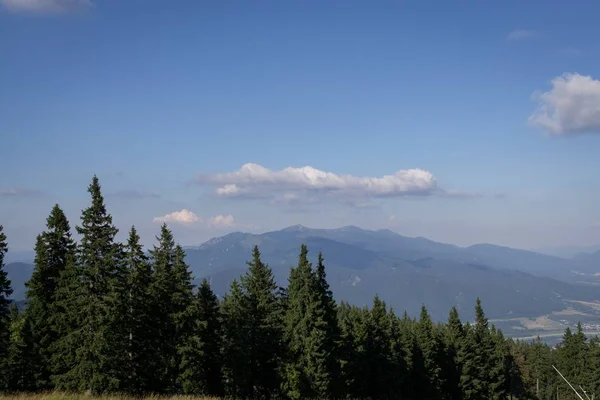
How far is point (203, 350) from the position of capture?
38.4 m

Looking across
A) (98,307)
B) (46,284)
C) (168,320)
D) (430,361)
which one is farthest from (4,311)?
(430,361)

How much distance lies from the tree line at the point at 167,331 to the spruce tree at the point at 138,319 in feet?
0.28

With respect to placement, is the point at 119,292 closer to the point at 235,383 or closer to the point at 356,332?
the point at 235,383

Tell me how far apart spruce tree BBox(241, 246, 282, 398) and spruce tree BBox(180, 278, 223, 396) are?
3372mm

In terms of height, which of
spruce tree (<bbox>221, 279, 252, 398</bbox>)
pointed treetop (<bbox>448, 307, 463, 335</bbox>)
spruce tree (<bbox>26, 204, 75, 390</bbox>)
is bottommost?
pointed treetop (<bbox>448, 307, 463, 335</bbox>)

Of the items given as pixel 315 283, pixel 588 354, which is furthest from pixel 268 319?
pixel 588 354

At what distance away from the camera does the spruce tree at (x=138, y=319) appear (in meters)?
32.9

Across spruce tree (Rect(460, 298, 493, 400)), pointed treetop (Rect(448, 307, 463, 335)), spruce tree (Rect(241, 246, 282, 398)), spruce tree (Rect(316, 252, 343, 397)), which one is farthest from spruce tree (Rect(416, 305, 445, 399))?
spruce tree (Rect(241, 246, 282, 398))

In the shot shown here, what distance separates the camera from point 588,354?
9469 centimetres

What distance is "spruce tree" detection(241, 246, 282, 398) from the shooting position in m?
43.9

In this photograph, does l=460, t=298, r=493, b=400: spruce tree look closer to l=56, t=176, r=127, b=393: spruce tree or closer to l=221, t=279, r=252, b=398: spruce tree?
l=221, t=279, r=252, b=398: spruce tree

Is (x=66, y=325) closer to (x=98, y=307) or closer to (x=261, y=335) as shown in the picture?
(x=98, y=307)

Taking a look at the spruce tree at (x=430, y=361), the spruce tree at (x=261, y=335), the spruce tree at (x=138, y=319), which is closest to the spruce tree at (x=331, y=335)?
the spruce tree at (x=261, y=335)

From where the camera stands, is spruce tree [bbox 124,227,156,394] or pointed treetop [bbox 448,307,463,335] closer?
spruce tree [bbox 124,227,156,394]
